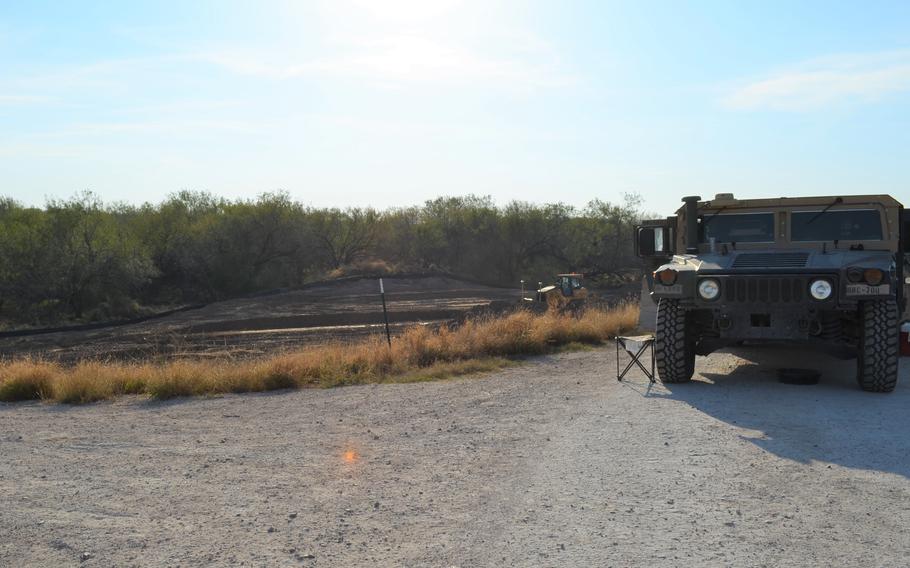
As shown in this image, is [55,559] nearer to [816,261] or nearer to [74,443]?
[74,443]

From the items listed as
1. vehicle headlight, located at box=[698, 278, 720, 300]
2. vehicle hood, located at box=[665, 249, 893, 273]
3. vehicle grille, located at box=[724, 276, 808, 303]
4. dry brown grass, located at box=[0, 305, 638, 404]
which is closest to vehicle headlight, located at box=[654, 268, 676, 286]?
vehicle hood, located at box=[665, 249, 893, 273]

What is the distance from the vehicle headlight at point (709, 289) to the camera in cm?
970

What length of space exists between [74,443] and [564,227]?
186 ft

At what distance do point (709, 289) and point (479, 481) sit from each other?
4.70m

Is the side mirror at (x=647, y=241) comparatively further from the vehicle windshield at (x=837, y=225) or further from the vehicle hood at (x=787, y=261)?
the vehicle windshield at (x=837, y=225)

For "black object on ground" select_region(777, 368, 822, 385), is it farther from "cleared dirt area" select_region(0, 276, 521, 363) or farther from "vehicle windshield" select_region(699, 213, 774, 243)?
"cleared dirt area" select_region(0, 276, 521, 363)

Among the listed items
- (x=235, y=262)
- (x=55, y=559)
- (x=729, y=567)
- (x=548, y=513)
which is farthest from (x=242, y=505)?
(x=235, y=262)

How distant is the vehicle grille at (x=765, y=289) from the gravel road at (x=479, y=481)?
1.12 m

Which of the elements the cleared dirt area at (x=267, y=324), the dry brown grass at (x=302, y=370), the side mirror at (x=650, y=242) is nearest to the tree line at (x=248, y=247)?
the cleared dirt area at (x=267, y=324)

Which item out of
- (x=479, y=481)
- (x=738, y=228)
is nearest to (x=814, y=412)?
(x=738, y=228)

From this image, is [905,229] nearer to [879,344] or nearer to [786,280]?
[879,344]

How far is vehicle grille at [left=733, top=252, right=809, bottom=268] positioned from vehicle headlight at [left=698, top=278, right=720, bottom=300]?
40 cm

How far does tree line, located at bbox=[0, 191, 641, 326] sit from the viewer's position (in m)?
38.8

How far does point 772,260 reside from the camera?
991 cm
